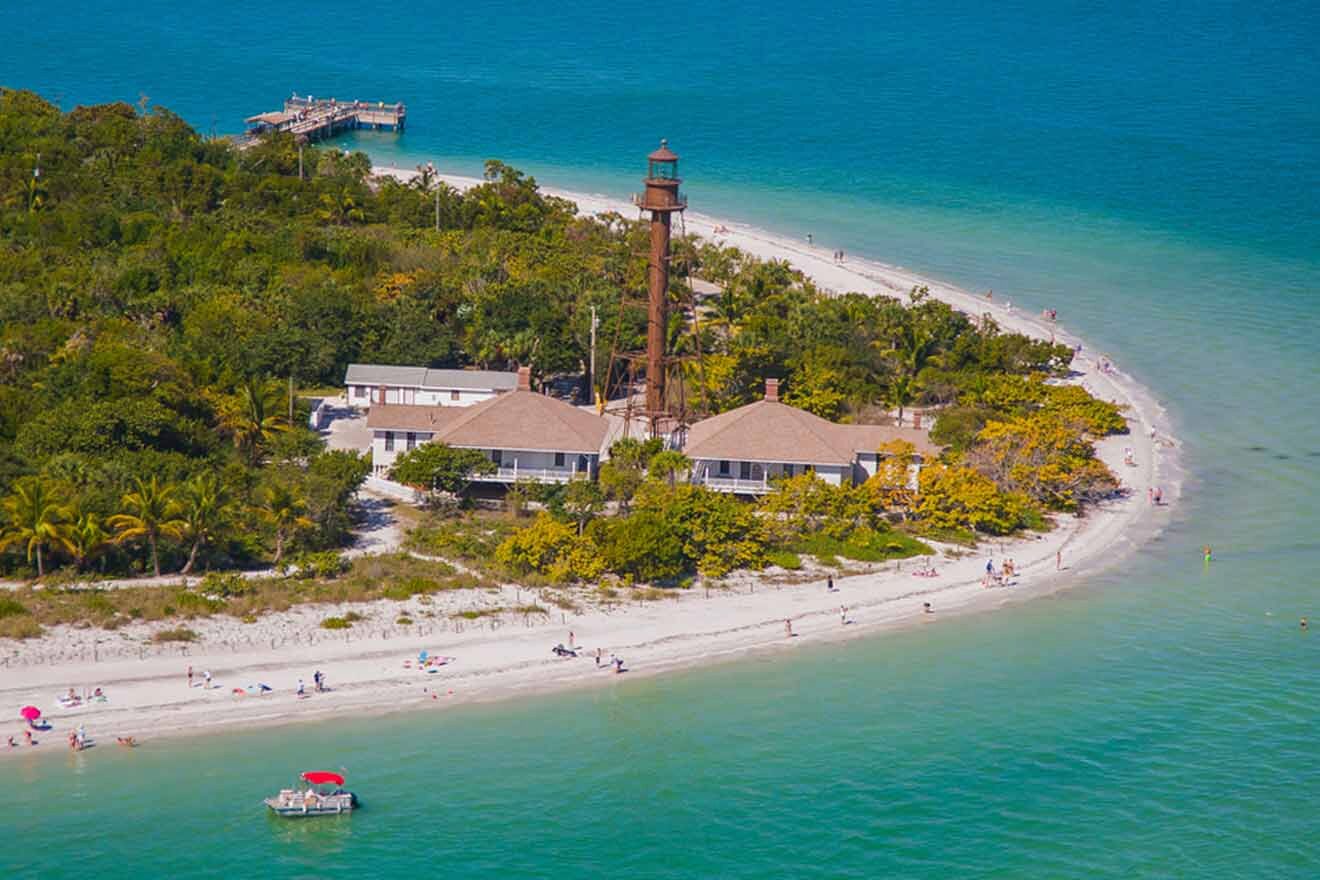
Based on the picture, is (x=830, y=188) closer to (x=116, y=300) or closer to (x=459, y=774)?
(x=116, y=300)

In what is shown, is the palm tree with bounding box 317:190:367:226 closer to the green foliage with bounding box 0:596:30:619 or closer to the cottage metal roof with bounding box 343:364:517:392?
the cottage metal roof with bounding box 343:364:517:392

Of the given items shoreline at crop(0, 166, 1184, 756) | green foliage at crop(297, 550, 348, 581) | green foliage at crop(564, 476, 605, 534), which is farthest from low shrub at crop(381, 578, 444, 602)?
green foliage at crop(564, 476, 605, 534)

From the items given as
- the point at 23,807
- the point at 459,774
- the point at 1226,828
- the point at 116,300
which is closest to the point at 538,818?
the point at 459,774

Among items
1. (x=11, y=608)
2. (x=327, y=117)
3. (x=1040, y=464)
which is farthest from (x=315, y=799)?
(x=327, y=117)

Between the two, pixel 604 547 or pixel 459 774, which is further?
pixel 604 547

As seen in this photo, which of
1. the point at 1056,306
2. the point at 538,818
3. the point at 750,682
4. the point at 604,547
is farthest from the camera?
the point at 1056,306

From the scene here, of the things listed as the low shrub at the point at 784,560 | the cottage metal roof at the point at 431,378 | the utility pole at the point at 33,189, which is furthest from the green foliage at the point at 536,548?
the utility pole at the point at 33,189
